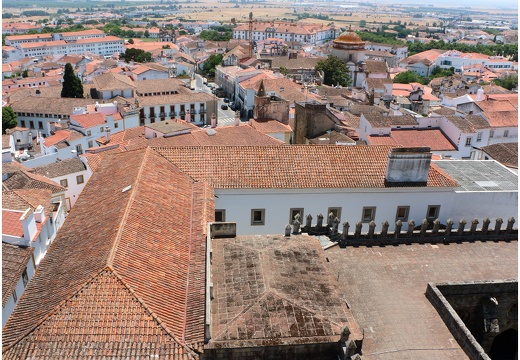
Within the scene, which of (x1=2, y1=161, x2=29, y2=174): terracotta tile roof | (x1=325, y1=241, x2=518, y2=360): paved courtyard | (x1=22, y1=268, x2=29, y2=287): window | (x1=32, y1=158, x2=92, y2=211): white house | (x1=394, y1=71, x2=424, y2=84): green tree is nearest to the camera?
(x1=325, y1=241, x2=518, y2=360): paved courtyard

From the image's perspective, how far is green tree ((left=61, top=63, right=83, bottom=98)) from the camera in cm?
8357

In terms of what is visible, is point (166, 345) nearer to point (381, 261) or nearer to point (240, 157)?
point (381, 261)

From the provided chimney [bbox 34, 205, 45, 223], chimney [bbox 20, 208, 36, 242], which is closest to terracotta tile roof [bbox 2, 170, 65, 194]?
chimney [bbox 34, 205, 45, 223]

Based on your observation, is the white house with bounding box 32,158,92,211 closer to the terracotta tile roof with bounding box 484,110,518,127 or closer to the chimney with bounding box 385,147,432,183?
the chimney with bounding box 385,147,432,183

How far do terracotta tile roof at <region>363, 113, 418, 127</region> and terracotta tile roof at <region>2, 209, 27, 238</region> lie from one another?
113 feet

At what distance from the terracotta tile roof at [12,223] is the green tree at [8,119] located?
50.0m

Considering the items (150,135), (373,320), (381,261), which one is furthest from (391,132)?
(373,320)

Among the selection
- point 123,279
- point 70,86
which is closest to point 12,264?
point 123,279

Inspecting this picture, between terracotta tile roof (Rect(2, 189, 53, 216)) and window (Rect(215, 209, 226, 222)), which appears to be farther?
terracotta tile roof (Rect(2, 189, 53, 216))

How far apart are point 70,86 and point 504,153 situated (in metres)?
68.6

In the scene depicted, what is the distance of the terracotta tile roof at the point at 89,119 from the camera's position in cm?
6035

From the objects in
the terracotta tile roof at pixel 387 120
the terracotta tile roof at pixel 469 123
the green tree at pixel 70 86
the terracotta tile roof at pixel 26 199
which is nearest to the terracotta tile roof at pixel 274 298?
the terracotta tile roof at pixel 26 199

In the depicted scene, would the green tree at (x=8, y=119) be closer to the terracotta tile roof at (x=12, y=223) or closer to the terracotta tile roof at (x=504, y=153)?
the terracotta tile roof at (x=12, y=223)

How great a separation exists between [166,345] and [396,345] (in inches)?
332
